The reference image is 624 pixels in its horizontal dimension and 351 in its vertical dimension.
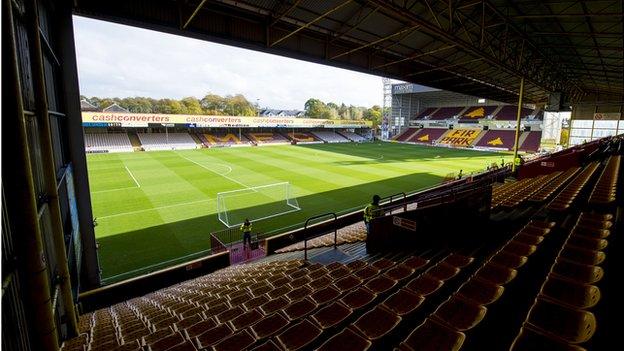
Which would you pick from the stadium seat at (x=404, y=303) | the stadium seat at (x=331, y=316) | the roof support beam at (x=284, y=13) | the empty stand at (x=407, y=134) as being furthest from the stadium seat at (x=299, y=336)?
the empty stand at (x=407, y=134)

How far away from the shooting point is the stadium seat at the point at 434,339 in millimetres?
2854

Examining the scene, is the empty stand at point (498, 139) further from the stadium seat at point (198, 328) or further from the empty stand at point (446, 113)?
the stadium seat at point (198, 328)

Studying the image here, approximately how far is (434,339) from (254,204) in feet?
51.2

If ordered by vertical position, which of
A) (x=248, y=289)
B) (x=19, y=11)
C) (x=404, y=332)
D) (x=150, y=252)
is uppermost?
(x=19, y=11)

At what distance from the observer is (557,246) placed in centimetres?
541

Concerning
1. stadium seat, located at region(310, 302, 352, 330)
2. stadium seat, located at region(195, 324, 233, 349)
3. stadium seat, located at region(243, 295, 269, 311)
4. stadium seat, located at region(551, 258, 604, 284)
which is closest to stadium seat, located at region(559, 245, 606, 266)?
stadium seat, located at region(551, 258, 604, 284)

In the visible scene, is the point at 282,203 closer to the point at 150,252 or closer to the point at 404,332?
the point at 150,252

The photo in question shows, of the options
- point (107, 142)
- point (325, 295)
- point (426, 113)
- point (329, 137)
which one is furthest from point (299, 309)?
point (426, 113)

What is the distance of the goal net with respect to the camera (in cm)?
1566

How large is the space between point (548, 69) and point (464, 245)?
69.2 feet

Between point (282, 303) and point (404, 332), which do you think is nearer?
point (404, 332)

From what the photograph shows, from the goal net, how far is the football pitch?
0.64 ft

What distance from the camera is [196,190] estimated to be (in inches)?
818

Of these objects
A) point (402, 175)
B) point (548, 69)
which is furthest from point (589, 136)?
point (402, 175)
